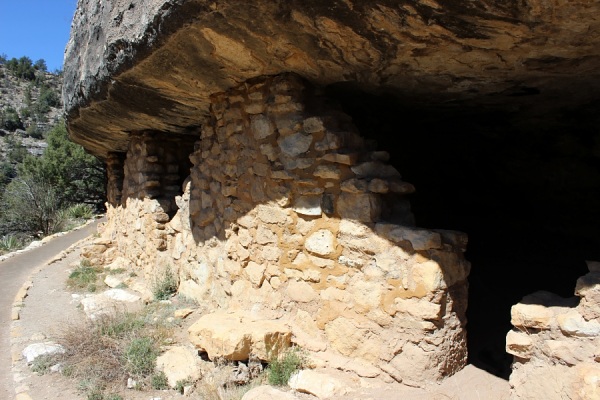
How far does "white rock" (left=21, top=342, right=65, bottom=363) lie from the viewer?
350 cm

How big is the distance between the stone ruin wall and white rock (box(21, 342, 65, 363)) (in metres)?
1.19

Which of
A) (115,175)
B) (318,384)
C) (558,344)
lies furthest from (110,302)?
(558,344)

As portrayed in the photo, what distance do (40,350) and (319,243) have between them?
2406 mm

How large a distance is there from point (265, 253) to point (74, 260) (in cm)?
→ 591

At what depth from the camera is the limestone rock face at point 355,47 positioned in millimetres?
Result: 2166

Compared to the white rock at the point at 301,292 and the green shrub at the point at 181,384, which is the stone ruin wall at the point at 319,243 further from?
the green shrub at the point at 181,384

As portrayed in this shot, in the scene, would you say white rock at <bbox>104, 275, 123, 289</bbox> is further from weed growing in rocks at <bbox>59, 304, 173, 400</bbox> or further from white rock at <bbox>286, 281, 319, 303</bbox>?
white rock at <bbox>286, 281, 319, 303</bbox>

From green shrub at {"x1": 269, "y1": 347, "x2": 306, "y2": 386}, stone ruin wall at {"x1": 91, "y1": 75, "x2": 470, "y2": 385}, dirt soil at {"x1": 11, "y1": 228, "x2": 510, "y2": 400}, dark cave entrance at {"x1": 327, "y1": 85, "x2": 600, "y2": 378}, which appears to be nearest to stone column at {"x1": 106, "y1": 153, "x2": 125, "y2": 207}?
dirt soil at {"x1": 11, "y1": 228, "x2": 510, "y2": 400}

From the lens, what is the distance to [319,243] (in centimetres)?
297

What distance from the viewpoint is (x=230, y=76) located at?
336cm

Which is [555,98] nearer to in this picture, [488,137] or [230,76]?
[488,137]

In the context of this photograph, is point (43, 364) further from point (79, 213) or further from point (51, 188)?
point (51, 188)

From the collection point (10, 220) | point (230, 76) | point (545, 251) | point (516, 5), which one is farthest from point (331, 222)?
point (10, 220)

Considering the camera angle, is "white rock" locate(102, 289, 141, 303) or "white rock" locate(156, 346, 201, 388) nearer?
"white rock" locate(156, 346, 201, 388)
